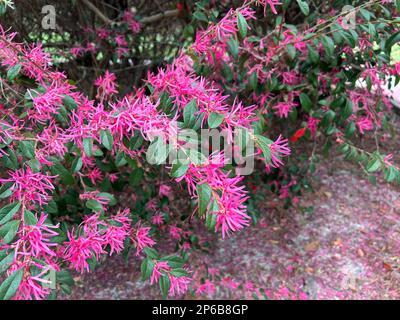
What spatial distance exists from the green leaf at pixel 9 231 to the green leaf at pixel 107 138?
0.28 m

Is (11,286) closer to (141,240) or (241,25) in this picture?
(141,240)

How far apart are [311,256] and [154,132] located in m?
1.92

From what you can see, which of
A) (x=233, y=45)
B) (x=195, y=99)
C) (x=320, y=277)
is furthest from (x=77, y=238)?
(x=320, y=277)

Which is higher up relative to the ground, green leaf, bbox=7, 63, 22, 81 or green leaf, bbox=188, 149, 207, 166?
green leaf, bbox=7, 63, 22, 81

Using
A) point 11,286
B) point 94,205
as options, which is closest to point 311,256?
point 94,205

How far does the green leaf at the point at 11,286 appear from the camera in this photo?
2.64ft

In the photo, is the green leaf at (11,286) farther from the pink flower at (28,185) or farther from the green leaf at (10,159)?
the green leaf at (10,159)

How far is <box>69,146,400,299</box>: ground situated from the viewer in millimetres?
2328

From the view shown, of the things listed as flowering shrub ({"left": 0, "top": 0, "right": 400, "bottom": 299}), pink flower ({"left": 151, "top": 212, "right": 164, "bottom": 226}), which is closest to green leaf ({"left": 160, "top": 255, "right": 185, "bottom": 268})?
flowering shrub ({"left": 0, "top": 0, "right": 400, "bottom": 299})

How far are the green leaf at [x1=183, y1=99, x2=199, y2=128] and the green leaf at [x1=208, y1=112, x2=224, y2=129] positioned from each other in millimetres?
53

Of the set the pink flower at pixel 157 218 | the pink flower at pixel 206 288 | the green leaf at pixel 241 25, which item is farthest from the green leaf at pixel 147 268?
the pink flower at pixel 206 288

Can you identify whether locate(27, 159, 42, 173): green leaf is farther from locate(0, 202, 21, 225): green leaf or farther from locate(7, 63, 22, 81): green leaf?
locate(7, 63, 22, 81): green leaf

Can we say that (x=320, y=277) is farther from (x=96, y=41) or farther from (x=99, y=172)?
(x=96, y=41)

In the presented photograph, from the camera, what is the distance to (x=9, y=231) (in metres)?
0.91
